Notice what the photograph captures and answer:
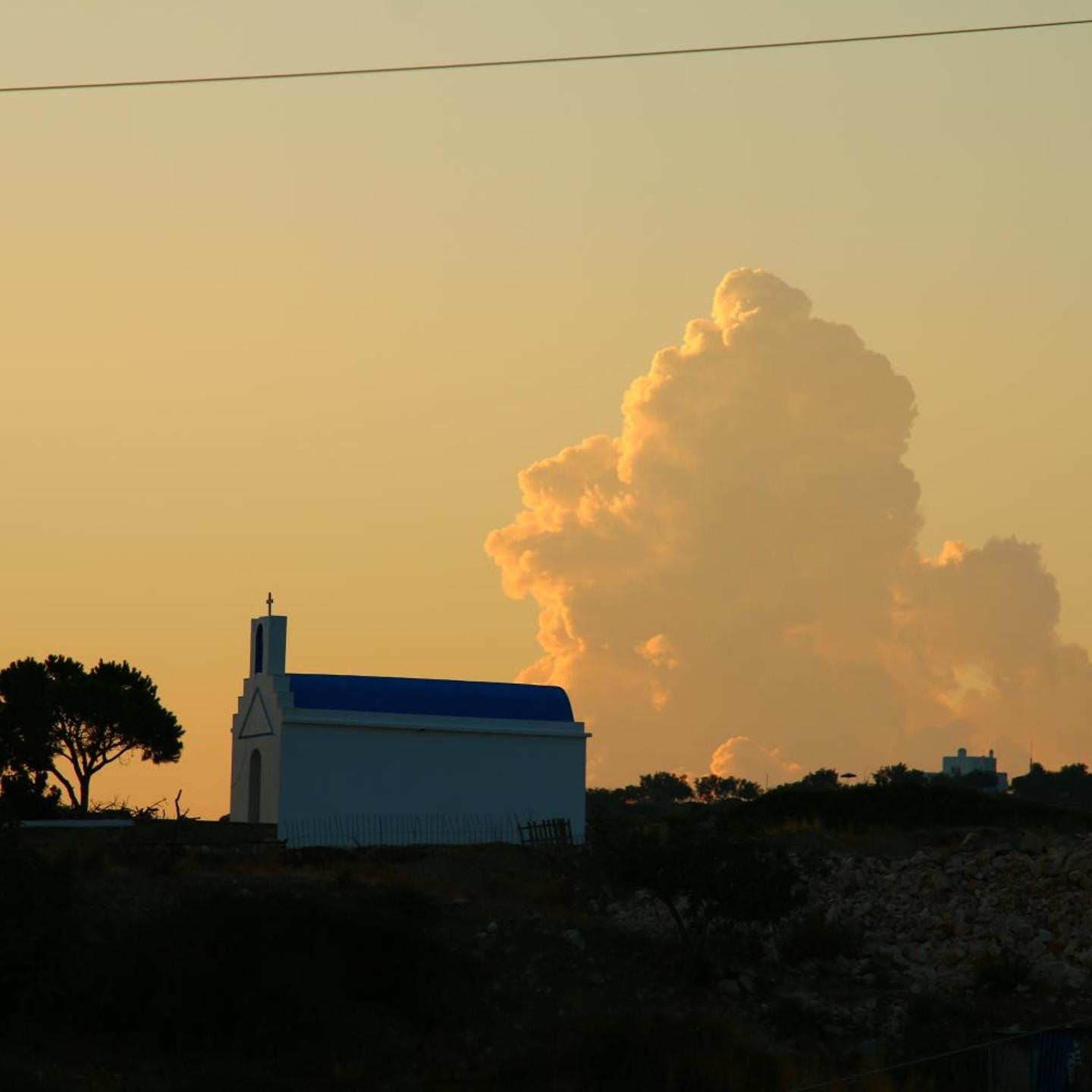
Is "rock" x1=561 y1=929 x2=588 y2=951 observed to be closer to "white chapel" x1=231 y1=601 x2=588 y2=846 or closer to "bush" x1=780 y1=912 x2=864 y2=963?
"bush" x1=780 y1=912 x2=864 y2=963

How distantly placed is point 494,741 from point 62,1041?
2355cm

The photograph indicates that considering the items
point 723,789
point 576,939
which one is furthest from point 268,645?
point 723,789

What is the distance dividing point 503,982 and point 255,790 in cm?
1953

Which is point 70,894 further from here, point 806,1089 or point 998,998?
point 998,998

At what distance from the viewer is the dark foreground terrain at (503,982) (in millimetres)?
32000

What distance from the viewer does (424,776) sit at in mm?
54156

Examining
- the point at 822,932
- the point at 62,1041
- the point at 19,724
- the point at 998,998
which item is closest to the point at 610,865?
the point at 822,932

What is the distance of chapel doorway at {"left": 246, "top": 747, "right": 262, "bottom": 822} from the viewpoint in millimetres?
53688

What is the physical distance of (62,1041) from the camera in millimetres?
33188

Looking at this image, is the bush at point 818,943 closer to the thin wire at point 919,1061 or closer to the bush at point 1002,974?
the bush at point 1002,974

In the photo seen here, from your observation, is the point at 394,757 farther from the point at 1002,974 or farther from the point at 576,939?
the point at 1002,974

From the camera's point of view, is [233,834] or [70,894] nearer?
[70,894]

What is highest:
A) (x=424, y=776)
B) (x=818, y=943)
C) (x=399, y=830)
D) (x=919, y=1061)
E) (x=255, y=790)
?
(x=424, y=776)

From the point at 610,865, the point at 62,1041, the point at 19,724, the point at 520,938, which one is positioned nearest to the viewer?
the point at 62,1041
